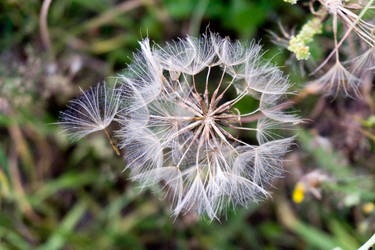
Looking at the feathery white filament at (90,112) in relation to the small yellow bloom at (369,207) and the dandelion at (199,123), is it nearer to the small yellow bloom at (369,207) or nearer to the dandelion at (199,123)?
the dandelion at (199,123)

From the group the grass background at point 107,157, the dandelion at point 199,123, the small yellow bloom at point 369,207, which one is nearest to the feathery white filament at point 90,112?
the dandelion at point 199,123

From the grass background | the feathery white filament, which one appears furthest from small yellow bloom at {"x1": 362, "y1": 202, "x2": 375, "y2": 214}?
the feathery white filament

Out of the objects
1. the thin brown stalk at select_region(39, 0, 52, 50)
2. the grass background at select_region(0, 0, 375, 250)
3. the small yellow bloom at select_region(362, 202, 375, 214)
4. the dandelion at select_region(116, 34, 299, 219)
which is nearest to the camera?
the dandelion at select_region(116, 34, 299, 219)

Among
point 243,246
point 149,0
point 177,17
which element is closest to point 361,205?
point 243,246

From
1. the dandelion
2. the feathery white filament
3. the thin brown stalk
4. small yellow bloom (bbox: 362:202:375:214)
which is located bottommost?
small yellow bloom (bbox: 362:202:375:214)

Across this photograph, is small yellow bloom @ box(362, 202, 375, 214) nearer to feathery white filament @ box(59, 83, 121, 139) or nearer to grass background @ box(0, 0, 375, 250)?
grass background @ box(0, 0, 375, 250)

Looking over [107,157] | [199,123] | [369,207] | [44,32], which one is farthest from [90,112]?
[369,207]

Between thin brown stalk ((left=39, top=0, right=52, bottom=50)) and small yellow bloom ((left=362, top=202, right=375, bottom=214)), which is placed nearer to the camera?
small yellow bloom ((left=362, top=202, right=375, bottom=214))

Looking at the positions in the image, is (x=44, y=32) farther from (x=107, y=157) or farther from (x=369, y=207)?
(x=369, y=207)
